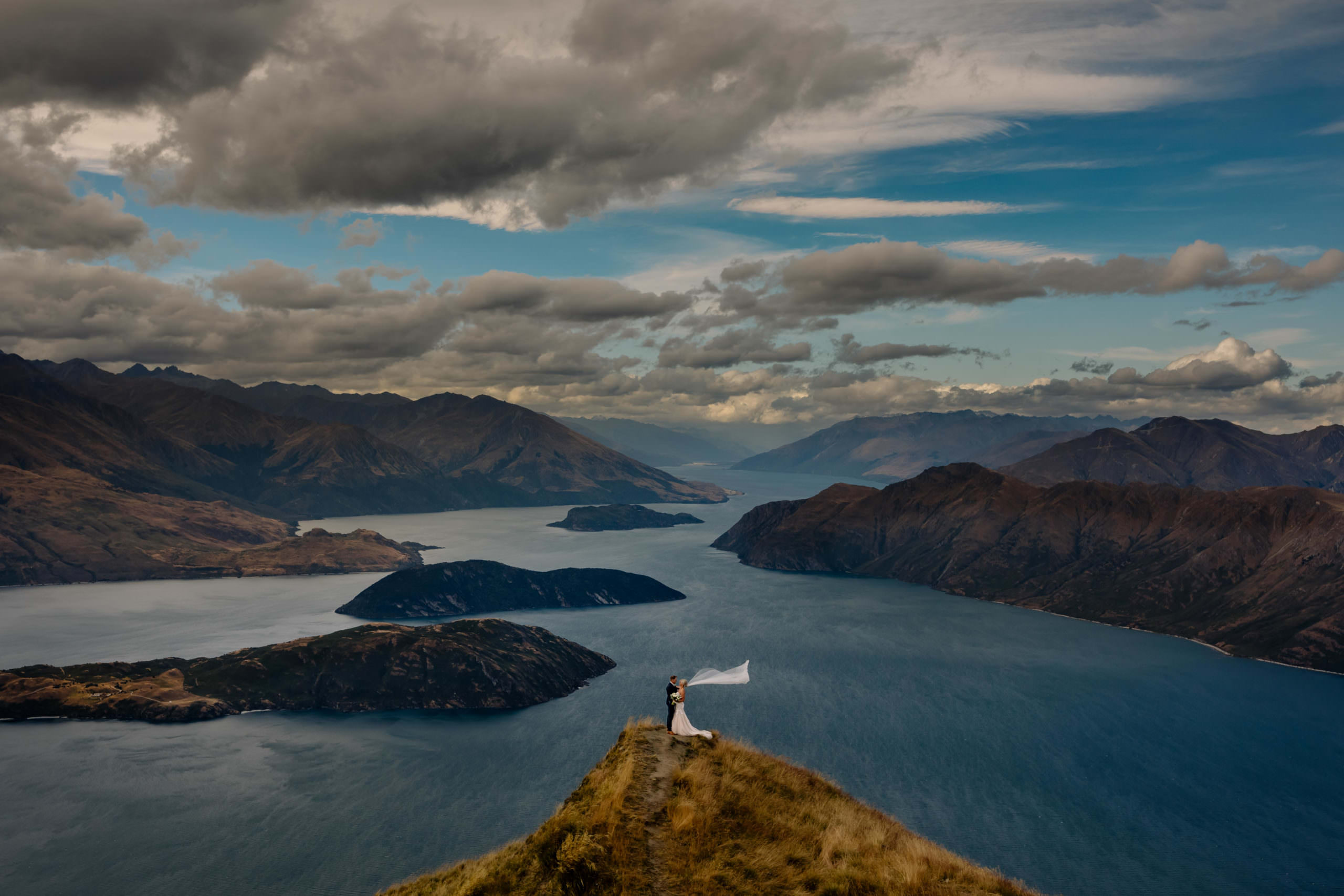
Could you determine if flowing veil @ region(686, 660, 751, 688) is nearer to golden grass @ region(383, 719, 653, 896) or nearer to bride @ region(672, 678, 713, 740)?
bride @ region(672, 678, 713, 740)

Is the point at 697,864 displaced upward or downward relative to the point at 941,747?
upward

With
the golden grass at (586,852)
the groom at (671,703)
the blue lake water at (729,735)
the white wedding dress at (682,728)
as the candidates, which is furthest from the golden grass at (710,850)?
the blue lake water at (729,735)

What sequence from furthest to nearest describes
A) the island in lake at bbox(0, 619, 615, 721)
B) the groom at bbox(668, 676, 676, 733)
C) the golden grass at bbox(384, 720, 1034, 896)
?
the island in lake at bbox(0, 619, 615, 721)
the groom at bbox(668, 676, 676, 733)
the golden grass at bbox(384, 720, 1034, 896)

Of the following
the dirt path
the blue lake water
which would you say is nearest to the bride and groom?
the dirt path

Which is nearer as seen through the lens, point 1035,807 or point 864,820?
point 864,820

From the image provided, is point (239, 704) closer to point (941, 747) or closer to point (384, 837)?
point (384, 837)

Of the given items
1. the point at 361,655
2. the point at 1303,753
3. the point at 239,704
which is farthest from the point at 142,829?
the point at 1303,753

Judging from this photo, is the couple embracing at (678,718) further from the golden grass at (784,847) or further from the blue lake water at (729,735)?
the blue lake water at (729,735)
